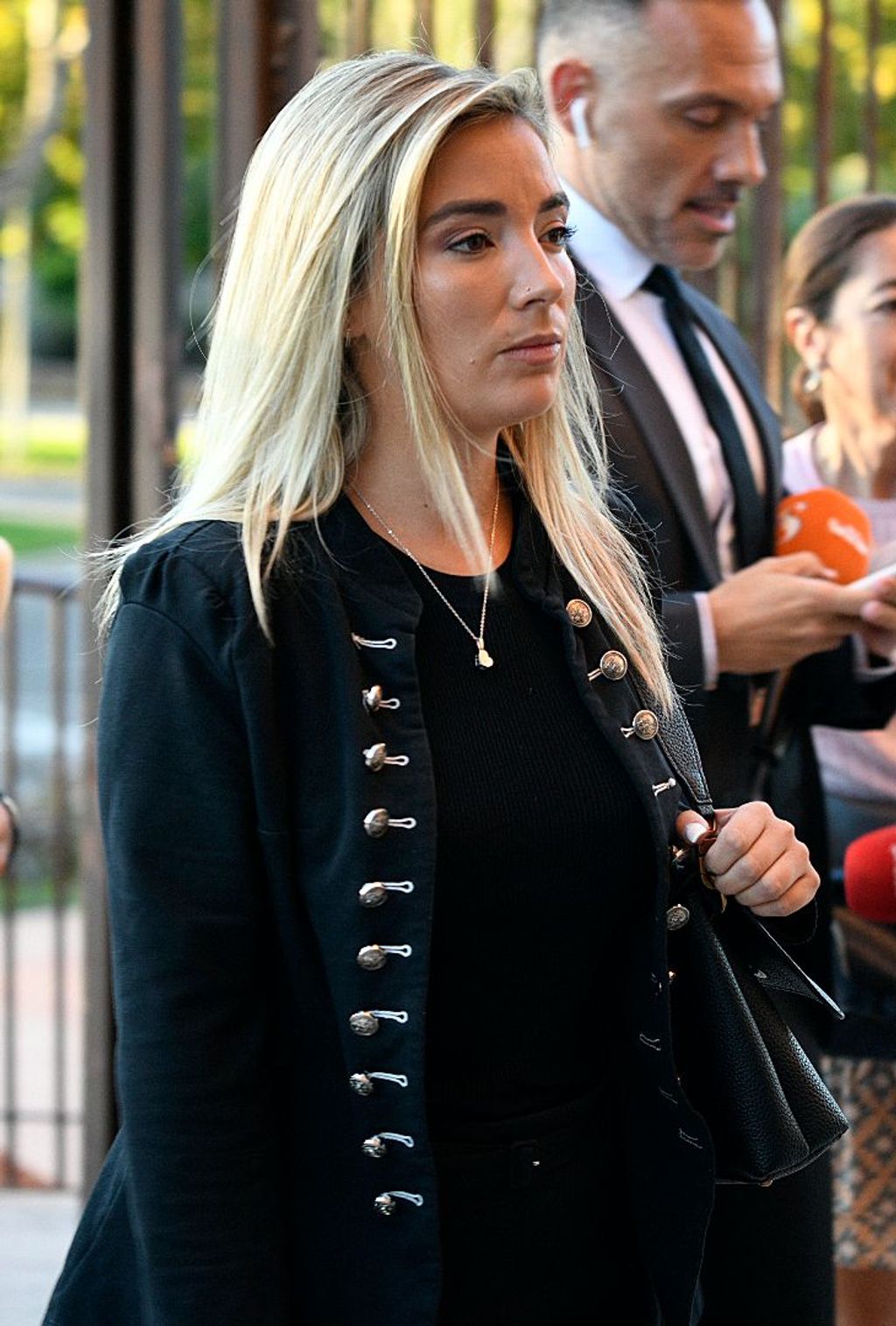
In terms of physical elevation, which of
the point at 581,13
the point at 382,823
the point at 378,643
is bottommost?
the point at 382,823

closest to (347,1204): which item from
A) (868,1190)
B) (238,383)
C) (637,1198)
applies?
(637,1198)

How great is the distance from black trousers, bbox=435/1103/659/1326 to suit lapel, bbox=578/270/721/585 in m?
0.84

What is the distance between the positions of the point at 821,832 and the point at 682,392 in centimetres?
64

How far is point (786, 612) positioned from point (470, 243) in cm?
82

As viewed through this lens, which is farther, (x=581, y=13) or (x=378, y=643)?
(x=581, y=13)

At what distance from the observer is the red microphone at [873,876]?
252 cm

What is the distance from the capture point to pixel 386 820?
159cm

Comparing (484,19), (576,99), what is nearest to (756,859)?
(576,99)

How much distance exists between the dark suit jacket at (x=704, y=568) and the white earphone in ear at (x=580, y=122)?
0.25 m

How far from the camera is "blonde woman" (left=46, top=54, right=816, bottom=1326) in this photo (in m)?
1.59

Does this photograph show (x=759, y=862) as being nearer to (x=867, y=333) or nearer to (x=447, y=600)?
(x=447, y=600)

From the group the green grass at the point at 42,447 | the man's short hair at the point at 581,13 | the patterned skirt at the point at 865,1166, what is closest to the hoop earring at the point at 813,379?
the man's short hair at the point at 581,13

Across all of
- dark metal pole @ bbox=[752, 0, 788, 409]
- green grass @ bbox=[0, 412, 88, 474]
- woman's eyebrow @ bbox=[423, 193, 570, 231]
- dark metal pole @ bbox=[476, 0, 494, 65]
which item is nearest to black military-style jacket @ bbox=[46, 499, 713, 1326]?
woman's eyebrow @ bbox=[423, 193, 570, 231]

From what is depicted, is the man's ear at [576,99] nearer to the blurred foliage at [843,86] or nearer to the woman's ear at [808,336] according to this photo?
the woman's ear at [808,336]
